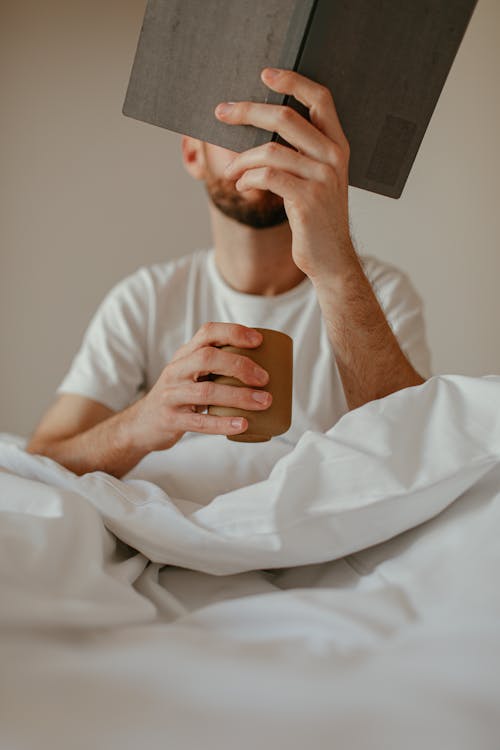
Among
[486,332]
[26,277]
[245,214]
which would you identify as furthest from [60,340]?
[486,332]

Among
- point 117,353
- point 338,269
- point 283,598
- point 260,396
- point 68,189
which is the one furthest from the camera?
point 68,189

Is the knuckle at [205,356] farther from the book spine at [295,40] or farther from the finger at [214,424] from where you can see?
the book spine at [295,40]

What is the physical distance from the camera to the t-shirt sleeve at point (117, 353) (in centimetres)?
147

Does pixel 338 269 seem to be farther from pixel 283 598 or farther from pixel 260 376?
pixel 283 598

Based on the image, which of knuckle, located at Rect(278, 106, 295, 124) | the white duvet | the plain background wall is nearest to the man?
knuckle, located at Rect(278, 106, 295, 124)

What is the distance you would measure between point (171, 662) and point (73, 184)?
1.86 meters

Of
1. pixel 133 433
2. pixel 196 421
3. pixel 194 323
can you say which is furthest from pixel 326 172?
pixel 194 323

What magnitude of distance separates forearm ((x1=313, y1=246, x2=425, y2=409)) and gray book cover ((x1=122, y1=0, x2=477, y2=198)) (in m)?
0.11

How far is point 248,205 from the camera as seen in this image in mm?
1382

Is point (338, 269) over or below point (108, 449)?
over

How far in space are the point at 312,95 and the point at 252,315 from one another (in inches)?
26.7

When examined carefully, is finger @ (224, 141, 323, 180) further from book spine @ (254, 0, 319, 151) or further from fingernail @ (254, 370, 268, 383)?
fingernail @ (254, 370, 268, 383)

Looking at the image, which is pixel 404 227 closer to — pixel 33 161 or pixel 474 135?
pixel 474 135

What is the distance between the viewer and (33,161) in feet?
7.00
